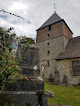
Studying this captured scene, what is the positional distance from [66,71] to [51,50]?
5.55m

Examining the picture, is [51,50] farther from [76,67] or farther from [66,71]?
[76,67]

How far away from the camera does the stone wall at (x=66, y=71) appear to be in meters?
12.6

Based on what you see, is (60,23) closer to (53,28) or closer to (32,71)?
(53,28)

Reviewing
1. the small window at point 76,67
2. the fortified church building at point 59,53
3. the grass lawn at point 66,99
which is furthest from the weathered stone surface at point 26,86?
the small window at point 76,67

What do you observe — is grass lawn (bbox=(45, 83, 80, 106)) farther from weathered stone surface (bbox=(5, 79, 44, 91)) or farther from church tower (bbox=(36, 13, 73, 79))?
church tower (bbox=(36, 13, 73, 79))

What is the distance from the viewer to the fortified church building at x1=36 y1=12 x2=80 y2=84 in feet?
42.5

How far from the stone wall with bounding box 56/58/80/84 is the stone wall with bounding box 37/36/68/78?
2103mm

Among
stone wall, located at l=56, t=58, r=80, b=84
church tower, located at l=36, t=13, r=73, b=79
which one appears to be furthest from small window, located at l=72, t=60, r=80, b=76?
church tower, located at l=36, t=13, r=73, b=79

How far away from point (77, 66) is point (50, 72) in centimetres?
533

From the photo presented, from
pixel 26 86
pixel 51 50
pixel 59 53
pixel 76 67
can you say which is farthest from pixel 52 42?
pixel 26 86

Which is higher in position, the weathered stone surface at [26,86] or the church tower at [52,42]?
the church tower at [52,42]

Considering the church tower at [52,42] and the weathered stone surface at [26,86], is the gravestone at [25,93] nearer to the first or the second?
the weathered stone surface at [26,86]

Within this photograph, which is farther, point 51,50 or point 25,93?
point 51,50

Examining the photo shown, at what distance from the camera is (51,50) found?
17438 millimetres
